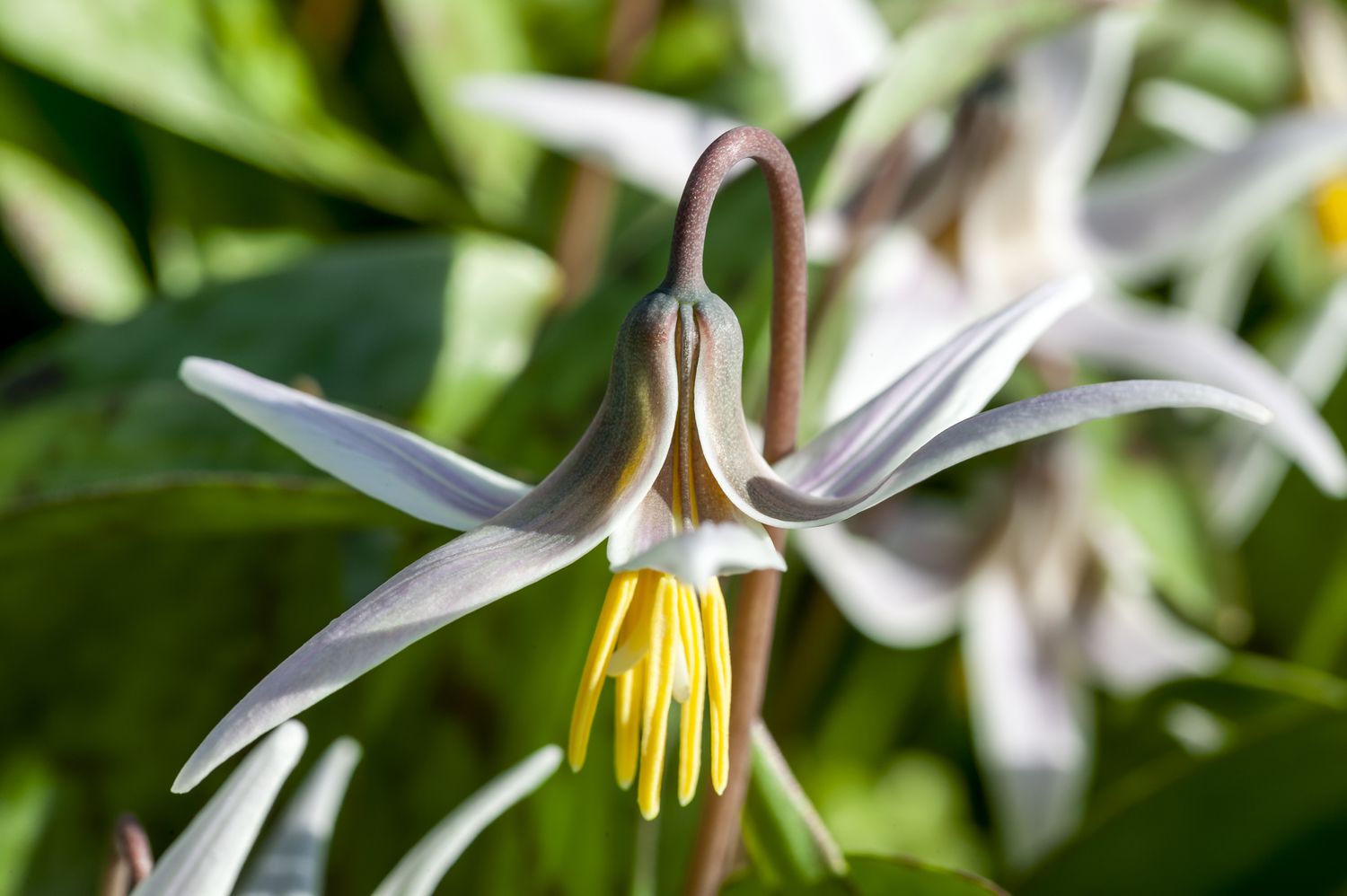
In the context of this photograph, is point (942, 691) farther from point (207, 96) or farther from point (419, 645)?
point (207, 96)

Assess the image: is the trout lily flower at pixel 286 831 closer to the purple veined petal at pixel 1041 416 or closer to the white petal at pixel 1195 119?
the purple veined petal at pixel 1041 416

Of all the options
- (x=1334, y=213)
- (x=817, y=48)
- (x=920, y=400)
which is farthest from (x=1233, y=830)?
(x=1334, y=213)

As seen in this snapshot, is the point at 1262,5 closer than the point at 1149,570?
No

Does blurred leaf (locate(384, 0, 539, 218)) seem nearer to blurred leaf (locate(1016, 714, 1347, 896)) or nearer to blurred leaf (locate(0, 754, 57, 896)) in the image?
blurred leaf (locate(0, 754, 57, 896))

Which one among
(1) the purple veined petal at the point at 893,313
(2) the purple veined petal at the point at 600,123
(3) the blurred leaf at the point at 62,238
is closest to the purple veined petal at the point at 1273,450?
(1) the purple veined petal at the point at 893,313

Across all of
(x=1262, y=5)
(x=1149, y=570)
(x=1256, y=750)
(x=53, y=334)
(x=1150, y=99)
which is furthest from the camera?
(x=1262, y=5)

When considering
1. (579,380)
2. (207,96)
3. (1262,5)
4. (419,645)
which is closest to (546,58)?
(207,96)

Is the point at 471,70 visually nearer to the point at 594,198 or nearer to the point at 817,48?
the point at 594,198
